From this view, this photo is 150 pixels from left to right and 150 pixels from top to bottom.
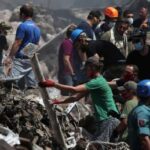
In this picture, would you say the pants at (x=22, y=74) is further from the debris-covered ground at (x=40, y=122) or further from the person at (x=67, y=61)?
the person at (x=67, y=61)

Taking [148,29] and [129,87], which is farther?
[148,29]

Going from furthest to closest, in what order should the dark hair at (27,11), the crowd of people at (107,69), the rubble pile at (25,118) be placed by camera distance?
the dark hair at (27,11) → the rubble pile at (25,118) → the crowd of people at (107,69)

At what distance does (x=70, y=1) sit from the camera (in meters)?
37.1

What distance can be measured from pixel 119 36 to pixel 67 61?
3.61 ft

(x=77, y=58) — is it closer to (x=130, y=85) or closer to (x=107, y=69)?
(x=107, y=69)

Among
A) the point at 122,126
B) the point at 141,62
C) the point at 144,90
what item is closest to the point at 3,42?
the point at 141,62

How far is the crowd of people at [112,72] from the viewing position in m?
8.27

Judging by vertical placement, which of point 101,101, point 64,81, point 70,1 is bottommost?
point 70,1

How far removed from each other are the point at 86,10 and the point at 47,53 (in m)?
16.8

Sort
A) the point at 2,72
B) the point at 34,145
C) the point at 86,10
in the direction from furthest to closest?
the point at 86,10, the point at 2,72, the point at 34,145

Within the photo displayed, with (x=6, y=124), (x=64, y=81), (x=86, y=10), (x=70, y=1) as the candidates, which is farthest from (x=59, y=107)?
(x=70, y=1)

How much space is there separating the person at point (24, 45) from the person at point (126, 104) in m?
2.36

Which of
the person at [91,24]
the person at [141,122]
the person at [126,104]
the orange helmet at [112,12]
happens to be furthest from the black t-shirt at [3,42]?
the person at [141,122]

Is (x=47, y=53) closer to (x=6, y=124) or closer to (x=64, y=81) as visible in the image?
(x=64, y=81)
